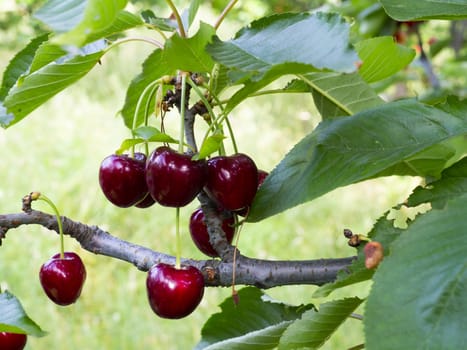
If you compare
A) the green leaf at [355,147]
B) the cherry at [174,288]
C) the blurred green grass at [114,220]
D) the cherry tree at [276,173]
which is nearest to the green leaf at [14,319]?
the cherry tree at [276,173]

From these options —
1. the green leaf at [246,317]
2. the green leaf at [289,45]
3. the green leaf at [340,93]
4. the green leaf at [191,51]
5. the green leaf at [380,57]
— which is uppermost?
the green leaf at [380,57]

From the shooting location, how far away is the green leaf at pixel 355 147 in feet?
1.99

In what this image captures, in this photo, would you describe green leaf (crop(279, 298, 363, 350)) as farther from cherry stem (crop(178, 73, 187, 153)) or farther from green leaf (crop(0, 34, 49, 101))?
green leaf (crop(0, 34, 49, 101))

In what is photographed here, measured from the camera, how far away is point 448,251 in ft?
1.69

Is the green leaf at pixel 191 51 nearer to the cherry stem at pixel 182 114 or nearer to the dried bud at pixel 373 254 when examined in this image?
the cherry stem at pixel 182 114

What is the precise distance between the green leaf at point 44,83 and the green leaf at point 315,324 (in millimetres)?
339

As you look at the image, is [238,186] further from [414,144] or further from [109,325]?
[109,325]

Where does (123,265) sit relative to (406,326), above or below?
above

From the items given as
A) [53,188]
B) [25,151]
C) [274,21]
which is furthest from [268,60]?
[25,151]

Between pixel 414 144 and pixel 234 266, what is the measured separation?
8.7 inches

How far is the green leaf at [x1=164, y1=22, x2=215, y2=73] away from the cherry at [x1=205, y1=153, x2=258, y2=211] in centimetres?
10

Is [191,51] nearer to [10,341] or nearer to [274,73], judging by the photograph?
[274,73]

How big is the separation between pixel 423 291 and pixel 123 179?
361 millimetres

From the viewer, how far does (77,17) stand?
1.56ft
